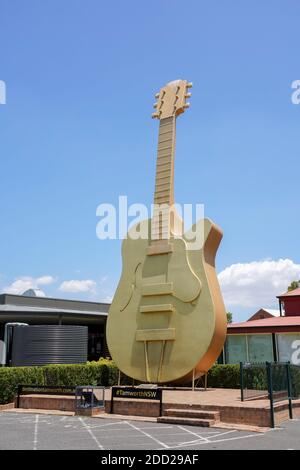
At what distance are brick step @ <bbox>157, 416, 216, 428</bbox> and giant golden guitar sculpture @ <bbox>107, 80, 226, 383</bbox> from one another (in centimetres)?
364

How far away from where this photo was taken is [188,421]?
11.5 metres

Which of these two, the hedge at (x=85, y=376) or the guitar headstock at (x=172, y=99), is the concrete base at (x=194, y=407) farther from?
the guitar headstock at (x=172, y=99)

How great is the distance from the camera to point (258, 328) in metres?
22.0

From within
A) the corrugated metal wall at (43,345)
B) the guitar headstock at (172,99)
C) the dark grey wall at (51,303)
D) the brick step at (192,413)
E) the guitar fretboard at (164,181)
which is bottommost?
the brick step at (192,413)

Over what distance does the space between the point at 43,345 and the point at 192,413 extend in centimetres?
969

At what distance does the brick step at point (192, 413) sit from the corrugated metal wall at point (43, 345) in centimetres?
878

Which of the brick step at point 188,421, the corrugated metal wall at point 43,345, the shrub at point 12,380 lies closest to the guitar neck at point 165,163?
the corrugated metal wall at point 43,345

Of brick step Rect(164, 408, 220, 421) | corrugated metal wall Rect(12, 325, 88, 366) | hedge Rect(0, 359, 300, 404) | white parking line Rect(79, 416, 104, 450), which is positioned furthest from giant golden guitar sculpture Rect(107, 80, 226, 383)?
white parking line Rect(79, 416, 104, 450)

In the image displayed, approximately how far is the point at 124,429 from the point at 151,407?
216 centimetres

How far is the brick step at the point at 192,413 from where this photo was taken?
1163 cm

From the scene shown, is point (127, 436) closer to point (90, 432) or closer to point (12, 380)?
point (90, 432)

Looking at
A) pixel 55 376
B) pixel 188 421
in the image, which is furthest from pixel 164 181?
pixel 188 421

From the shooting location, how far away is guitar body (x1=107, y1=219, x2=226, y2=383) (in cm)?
1562

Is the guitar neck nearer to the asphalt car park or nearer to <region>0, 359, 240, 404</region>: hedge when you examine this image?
<region>0, 359, 240, 404</region>: hedge
